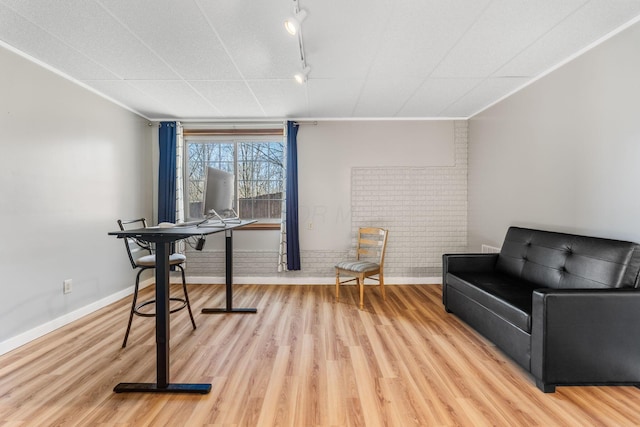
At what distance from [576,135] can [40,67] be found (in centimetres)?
478

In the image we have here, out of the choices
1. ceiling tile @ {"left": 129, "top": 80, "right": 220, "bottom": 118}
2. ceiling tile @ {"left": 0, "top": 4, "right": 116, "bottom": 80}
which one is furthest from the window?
ceiling tile @ {"left": 0, "top": 4, "right": 116, "bottom": 80}

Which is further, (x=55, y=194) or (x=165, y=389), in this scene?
(x=55, y=194)

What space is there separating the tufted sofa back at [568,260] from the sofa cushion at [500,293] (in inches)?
6.4

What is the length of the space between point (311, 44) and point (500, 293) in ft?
8.19

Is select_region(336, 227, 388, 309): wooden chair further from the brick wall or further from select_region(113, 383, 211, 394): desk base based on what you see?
select_region(113, 383, 211, 394): desk base

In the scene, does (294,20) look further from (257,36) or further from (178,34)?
(178,34)

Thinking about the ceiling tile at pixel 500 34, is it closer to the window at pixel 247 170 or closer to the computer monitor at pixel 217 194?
the computer monitor at pixel 217 194

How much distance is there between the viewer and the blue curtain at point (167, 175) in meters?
4.20

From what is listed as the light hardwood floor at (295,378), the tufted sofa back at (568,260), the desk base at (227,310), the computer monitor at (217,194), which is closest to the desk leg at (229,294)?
the desk base at (227,310)

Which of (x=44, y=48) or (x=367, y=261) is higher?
(x=44, y=48)

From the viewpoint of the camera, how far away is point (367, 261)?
4109mm

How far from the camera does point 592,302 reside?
1.79 m

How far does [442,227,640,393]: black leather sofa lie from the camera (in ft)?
5.88

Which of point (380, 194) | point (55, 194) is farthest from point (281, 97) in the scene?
point (55, 194)
